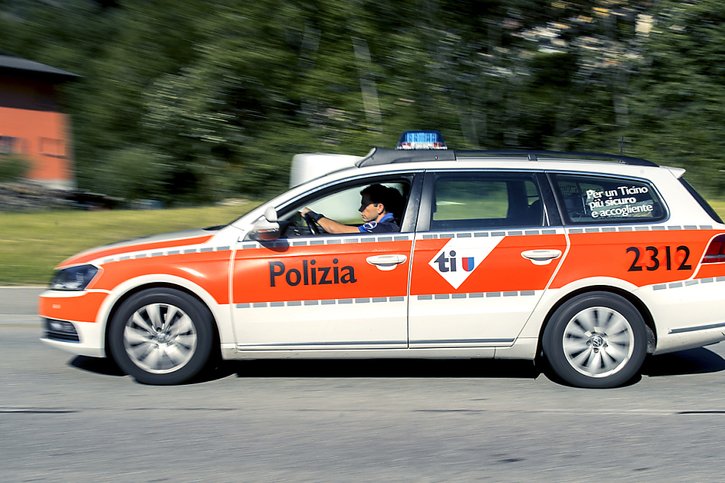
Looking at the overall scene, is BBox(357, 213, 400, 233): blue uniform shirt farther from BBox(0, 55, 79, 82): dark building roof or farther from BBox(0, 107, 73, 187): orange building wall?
BBox(0, 55, 79, 82): dark building roof

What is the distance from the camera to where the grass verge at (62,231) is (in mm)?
12234

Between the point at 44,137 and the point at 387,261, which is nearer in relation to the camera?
the point at 387,261

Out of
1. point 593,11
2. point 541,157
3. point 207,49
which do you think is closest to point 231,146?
point 207,49

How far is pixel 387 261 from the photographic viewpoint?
6.60m

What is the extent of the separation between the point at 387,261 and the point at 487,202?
2.91 ft

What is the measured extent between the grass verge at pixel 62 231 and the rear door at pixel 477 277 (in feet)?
20.5

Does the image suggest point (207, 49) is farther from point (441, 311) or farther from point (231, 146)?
point (441, 311)

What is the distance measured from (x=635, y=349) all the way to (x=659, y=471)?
177 centimetres

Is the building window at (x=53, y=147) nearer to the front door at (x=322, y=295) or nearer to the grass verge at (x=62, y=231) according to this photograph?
the grass verge at (x=62, y=231)

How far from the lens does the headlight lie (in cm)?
673

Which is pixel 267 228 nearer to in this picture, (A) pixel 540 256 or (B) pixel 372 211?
(B) pixel 372 211

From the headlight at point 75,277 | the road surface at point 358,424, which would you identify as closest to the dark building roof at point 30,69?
the road surface at point 358,424

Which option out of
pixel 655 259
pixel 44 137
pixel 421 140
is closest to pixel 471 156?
pixel 421 140

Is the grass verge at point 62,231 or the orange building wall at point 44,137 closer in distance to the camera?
the grass verge at point 62,231
